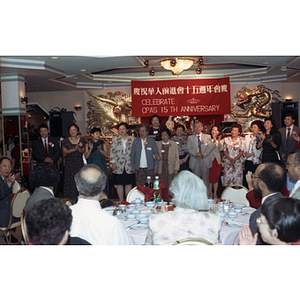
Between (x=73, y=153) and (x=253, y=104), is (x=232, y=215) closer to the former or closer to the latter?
(x=73, y=153)

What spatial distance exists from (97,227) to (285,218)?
119 centimetres

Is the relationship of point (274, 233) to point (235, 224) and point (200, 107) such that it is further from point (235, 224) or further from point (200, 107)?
point (200, 107)

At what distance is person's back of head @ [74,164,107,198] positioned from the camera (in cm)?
237

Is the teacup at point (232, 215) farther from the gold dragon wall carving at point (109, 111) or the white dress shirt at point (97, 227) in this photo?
the gold dragon wall carving at point (109, 111)

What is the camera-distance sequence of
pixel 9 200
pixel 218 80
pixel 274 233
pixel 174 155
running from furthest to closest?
pixel 218 80 < pixel 174 155 < pixel 9 200 < pixel 274 233

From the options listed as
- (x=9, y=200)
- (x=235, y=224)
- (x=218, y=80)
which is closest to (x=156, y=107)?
(x=218, y=80)

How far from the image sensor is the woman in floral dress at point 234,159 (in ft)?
21.3

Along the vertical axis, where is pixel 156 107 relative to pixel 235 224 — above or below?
above

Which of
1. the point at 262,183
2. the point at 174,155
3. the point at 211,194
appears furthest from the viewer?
the point at 211,194

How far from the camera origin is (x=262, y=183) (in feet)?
8.45

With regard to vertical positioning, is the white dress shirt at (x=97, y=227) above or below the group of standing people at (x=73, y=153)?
below

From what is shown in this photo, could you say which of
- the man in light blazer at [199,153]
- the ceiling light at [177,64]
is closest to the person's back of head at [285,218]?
the man in light blazer at [199,153]

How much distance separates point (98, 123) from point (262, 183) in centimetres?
838

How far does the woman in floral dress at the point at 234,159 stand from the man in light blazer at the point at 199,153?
36cm
